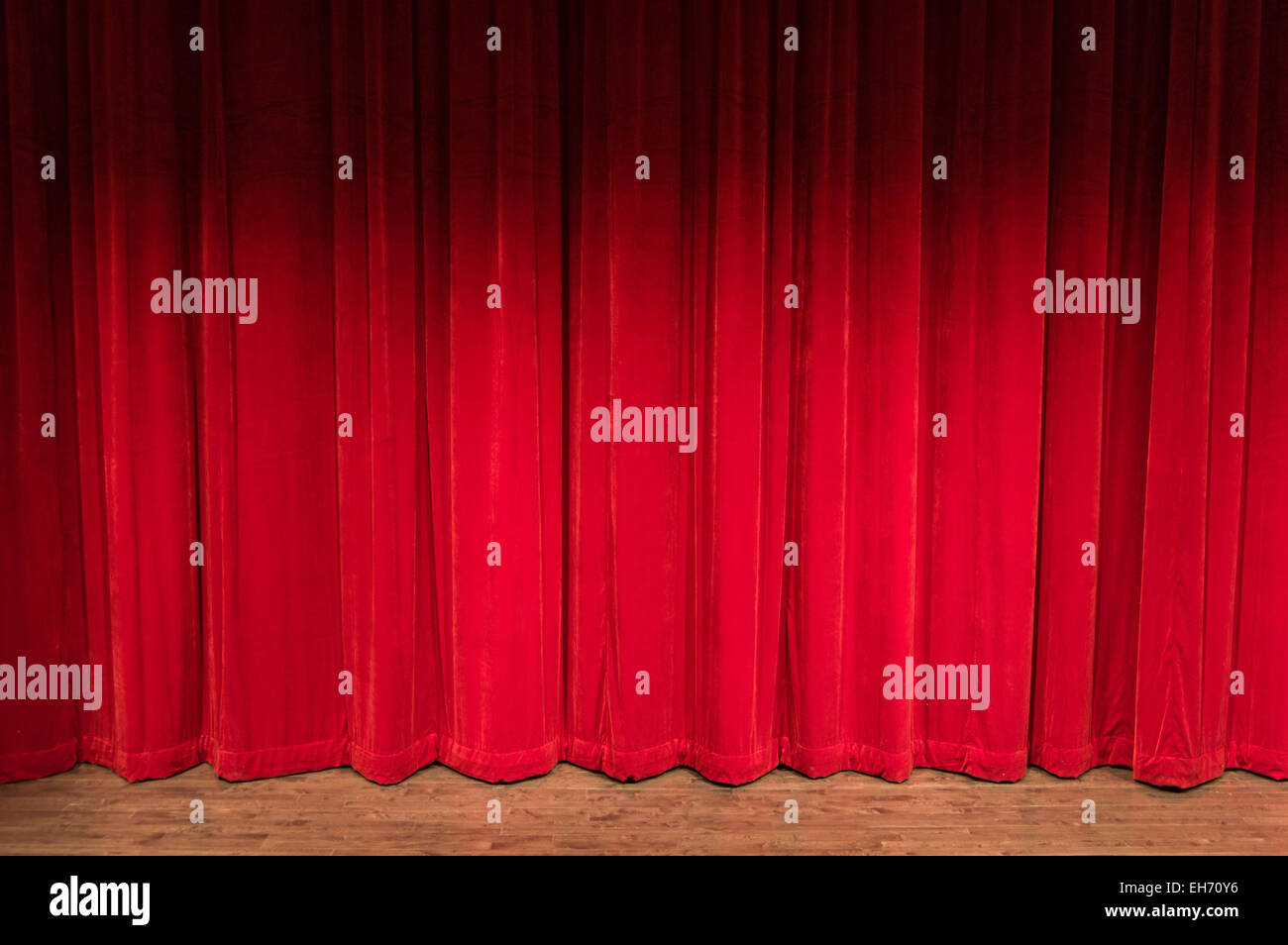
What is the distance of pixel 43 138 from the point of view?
117 inches

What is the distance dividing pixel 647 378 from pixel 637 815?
4.81ft

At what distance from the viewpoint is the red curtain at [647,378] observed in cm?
Answer: 288

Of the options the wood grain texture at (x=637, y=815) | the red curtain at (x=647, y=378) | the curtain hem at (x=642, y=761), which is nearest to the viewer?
the wood grain texture at (x=637, y=815)

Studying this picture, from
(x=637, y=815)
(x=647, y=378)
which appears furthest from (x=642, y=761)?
(x=647, y=378)

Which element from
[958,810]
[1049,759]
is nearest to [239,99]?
[958,810]

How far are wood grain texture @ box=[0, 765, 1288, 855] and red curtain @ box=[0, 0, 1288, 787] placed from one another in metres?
0.09

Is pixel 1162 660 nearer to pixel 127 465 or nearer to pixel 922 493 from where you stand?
pixel 922 493

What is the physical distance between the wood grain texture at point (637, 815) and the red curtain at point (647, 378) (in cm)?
9

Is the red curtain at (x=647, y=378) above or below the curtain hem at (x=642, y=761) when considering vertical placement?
above

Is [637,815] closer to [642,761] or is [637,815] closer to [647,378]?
[642,761]

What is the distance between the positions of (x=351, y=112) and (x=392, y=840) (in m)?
2.40

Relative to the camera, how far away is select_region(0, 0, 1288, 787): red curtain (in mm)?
2879

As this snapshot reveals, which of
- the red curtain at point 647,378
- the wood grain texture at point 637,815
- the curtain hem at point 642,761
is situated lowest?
the wood grain texture at point 637,815

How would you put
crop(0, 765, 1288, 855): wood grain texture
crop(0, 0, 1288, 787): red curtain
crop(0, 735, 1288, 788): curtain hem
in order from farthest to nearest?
crop(0, 735, 1288, 788): curtain hem, crop(0, 0, 1288, 787): red curtain, crop(0, 765, 1288, 855): wood grain texture
